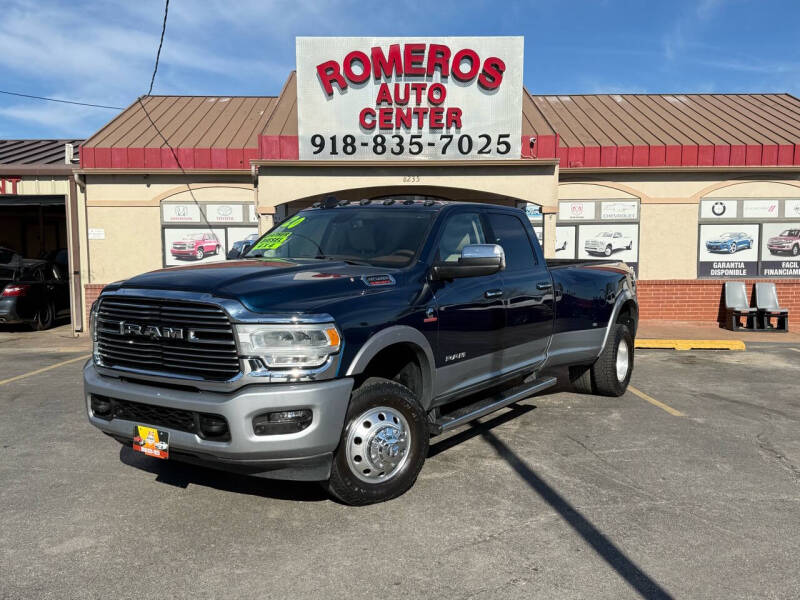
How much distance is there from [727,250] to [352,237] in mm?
11938

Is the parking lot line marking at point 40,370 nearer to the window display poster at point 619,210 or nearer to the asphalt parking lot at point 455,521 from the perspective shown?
the asphalt parking lot at point 455,521

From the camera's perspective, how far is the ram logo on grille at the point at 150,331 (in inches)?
149

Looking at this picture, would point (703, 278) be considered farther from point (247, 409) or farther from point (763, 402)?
point (247, 409)

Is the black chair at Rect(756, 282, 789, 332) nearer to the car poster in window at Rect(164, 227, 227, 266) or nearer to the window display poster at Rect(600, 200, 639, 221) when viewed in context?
the window display poster at Rect(600, 200, 639, 221)

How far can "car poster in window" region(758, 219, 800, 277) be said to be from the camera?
14.3 meters

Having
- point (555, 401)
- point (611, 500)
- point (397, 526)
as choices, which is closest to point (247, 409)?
point (397, 526)

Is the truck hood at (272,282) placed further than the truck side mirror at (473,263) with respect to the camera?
No

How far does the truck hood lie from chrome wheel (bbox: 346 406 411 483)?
78cm

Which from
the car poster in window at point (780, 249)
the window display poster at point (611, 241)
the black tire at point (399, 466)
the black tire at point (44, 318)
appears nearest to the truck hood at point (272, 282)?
the black tire at point (399, 466)

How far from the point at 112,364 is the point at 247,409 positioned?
119 cm

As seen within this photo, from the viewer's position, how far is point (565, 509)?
4.10m

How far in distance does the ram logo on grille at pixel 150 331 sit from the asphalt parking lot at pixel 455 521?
3.71 ft

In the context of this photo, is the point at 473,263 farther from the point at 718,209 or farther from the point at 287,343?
the point at 718,209

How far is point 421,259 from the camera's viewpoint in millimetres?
4672
